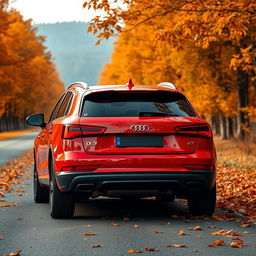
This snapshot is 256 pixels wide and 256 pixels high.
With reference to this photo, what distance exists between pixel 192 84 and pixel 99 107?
763 inches

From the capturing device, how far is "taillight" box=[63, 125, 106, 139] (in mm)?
7727

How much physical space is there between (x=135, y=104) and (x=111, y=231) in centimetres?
177

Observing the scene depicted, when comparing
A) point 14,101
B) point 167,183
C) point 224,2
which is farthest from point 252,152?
point 14,101

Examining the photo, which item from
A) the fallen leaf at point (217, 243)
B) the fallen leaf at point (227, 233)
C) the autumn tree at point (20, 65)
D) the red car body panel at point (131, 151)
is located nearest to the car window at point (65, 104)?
the red car body panel at point (131, 151)

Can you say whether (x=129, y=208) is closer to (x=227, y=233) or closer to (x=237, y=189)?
(x=227, y=233)

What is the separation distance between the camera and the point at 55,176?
315 inches

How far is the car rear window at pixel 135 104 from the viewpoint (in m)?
7.98

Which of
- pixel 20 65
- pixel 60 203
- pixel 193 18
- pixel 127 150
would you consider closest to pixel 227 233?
pixel 127 150

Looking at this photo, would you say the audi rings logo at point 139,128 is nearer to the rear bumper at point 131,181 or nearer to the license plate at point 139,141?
the license plate at point 139,141

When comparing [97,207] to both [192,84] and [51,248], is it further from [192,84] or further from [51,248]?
[192,84]

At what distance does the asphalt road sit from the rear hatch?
0.97 metres

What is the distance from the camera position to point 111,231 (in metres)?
7.34

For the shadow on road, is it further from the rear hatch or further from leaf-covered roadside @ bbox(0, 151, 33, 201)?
leaf-covered roadside @ bbox(0, 151, 33, 201)

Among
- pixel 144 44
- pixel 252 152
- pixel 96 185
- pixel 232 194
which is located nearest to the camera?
pixel 96 185
